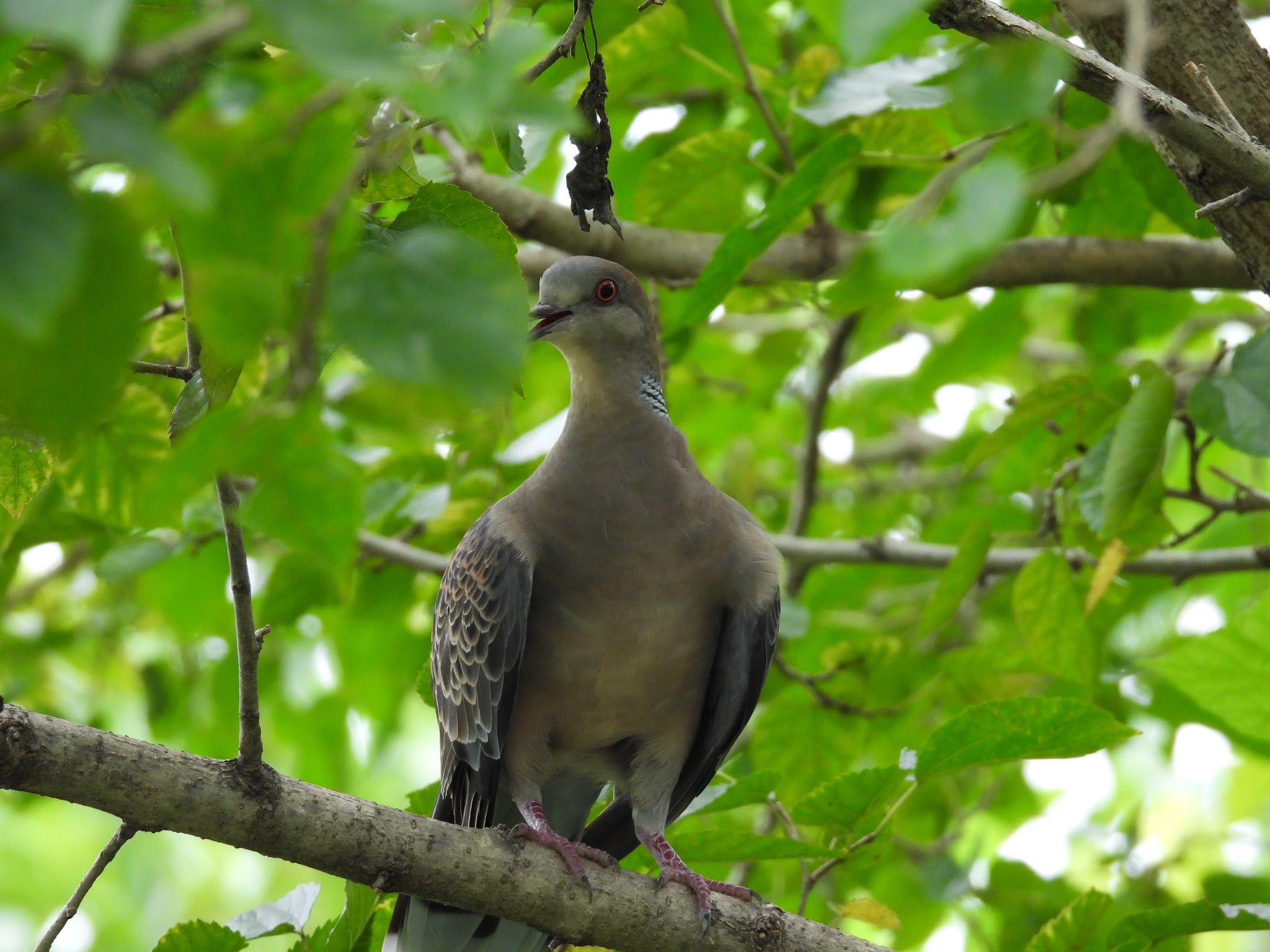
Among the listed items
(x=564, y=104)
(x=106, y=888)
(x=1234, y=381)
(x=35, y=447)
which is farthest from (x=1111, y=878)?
(x=106, y=888)

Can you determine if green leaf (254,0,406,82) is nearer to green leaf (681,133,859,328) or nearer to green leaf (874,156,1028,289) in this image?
green leaf (874,156,1028,289)

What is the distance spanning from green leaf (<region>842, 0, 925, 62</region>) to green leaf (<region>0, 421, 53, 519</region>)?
4.49 feet

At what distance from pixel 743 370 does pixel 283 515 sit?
424cm

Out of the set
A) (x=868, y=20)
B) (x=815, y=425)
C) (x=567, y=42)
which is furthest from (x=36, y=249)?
(x=815, y=425)

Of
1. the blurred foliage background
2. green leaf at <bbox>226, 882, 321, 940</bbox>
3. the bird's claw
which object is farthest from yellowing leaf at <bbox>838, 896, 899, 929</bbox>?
green leaf at <bbox>226, 882, 321, 940</bbox>

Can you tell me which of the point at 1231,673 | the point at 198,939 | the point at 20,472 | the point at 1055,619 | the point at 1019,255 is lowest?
the point at 198,939

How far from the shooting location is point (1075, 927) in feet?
7.55

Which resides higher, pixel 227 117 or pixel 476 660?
pixel 476 660

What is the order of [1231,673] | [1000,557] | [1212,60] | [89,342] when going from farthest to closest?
[1000,557] < [1231,673] < [1212,60] < [89,342]

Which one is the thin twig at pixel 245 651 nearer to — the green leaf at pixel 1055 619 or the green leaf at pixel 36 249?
the green leaf at pixel 36 249

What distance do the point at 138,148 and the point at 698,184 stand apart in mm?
2586

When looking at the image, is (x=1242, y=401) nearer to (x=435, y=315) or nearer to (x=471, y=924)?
(x=471, y=924)

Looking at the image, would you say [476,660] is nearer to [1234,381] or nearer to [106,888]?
[1234,381]

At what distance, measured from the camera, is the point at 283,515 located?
0.92m
